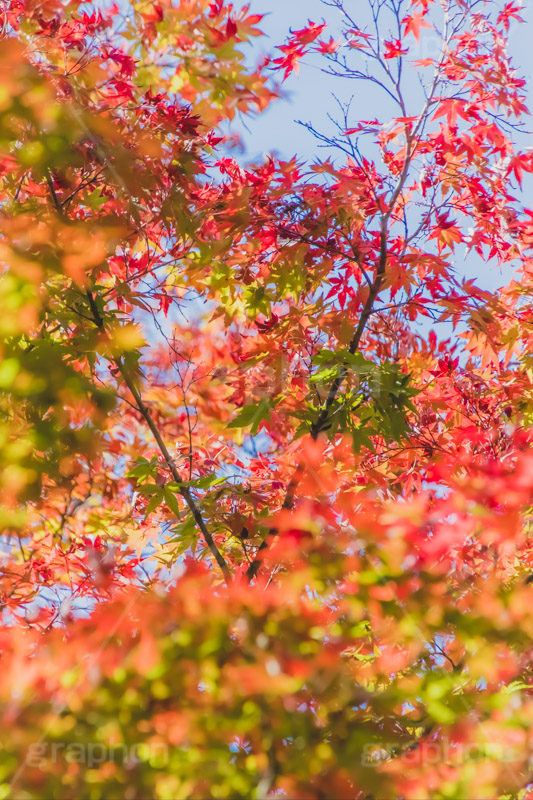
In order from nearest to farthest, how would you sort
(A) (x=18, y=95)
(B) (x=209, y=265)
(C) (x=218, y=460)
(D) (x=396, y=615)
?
(D) (x=396, y=615)
(A) (x=18, y=95)
(B) (x=209, y=265)
(C) (x=218, y=460)

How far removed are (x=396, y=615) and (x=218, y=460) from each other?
2.43m

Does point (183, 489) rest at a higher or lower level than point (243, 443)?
lower

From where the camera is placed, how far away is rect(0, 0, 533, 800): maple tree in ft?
4.08

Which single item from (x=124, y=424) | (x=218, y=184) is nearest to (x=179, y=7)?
(x=218, y=184)

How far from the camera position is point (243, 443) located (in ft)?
12.9

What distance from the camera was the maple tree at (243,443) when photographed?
124cm

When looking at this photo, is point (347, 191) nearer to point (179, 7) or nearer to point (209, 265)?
point (209, 265)

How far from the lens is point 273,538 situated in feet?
9.11

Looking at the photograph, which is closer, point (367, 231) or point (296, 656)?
point (296, 656)

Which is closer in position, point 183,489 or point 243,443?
point 183,489

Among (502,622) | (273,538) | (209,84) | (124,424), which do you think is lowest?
(502,622)

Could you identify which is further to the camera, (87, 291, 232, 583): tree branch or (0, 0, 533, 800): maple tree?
(87, 291, 232, 583): tree branch

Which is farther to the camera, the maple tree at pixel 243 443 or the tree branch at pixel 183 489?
the tree branch at pixel 183 489

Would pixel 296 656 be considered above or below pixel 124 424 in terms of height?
below
